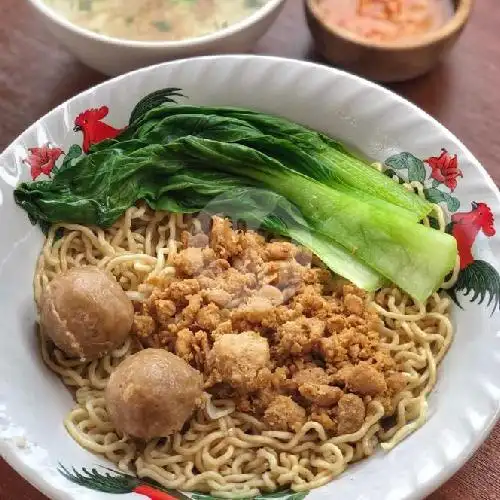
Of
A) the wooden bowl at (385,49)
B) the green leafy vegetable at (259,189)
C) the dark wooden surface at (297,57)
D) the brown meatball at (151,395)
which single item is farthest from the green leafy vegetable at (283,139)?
the brown meatball at (151,395)

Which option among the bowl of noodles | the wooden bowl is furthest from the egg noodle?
the wooden bowl

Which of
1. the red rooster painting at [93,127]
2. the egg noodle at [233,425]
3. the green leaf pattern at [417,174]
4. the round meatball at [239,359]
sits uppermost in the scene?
the green leaf pattern at [417,174]

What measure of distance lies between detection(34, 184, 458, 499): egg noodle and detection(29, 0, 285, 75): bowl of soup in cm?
63

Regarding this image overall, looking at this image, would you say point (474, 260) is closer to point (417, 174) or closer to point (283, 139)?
point (417, 174)

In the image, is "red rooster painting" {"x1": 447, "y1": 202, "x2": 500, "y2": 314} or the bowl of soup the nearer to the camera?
"red rooster painting" {"x1": 447, "y1": 202, "x2": 500, "y2": 314}

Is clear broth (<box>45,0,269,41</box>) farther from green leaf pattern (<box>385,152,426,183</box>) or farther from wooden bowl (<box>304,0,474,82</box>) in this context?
green leaf pattern (<box>385,152,426,183</box>)

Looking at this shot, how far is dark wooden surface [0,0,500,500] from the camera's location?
8.55ft

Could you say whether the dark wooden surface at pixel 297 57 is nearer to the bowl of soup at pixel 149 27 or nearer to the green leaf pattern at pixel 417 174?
the bowl of soup at pixel 149 27

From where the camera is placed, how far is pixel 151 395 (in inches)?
68.2

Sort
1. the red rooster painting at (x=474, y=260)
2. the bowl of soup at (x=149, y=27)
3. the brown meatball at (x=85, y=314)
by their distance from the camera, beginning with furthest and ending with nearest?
the bowl of soup at (x=149, y=27)
the red rooster painting at (x=474, y=260)
the brown meatball at (x=85, y=314)

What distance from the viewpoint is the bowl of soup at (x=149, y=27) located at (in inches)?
94.1

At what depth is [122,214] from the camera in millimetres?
2172

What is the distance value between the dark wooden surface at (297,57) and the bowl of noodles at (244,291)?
1.43ft

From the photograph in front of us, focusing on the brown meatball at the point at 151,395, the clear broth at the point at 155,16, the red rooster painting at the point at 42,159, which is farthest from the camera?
the clear broth at the point at 155,16
